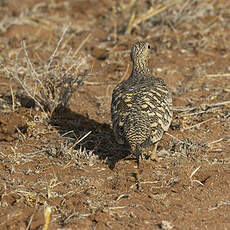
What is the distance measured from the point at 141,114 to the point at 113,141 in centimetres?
104

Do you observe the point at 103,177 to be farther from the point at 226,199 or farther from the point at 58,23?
the point at 58,23

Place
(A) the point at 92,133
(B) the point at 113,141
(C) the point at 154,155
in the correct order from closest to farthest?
(C) the point at 154,155 → (B) the point at 113,141 → (A) the point at 92,133

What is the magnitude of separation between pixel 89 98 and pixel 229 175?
268cm

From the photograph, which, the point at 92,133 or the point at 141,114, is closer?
the point at 141,114

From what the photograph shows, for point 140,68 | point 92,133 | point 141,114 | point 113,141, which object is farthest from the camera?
point 140,68

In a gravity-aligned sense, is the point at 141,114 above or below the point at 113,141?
above

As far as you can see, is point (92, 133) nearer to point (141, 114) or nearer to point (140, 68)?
point (140, 68)

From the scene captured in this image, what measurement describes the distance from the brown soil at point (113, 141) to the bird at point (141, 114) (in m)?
0.42

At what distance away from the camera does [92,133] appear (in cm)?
573

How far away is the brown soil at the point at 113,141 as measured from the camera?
13.5 feet

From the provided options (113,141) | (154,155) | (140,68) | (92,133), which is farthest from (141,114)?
(140,68)

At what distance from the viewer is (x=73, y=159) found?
4996 mm

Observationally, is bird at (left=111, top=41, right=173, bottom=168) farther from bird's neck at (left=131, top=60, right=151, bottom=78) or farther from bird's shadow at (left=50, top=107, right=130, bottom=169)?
bird's neck at (left=131, top=60, right=151, bottom=78)

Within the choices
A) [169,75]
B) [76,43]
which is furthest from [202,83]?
[76,43]
